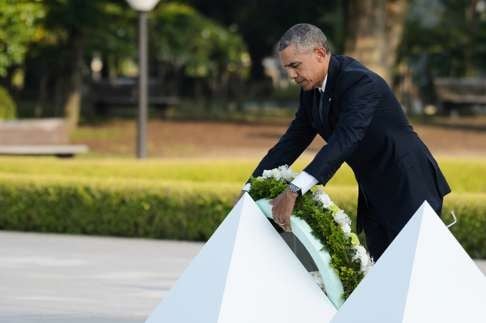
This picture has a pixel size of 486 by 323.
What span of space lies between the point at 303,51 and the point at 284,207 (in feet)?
2.18

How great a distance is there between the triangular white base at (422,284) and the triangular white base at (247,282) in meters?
0.73

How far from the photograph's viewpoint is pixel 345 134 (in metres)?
6.06

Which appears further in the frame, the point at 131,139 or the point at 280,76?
the point at 280,76

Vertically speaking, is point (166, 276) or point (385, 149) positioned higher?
point (385, 149)

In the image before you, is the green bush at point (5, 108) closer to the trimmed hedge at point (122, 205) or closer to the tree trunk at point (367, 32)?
the tree trunk at point (367, 32)

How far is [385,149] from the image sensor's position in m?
6.41

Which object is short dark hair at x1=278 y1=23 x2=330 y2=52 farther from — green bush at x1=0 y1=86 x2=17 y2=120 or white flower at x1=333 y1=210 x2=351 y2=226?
green bush at x1=0 y1=86 x2=17 y2=120

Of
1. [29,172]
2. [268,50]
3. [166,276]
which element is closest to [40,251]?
[166,276]

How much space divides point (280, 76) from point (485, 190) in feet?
156

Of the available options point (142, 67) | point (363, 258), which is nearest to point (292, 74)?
point (363, 258)

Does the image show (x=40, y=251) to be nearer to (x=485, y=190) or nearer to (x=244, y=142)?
(x=485, y=190)

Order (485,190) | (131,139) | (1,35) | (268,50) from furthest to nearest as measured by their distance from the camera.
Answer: (268,50)
(131,139)
(1,35)
(485,190)

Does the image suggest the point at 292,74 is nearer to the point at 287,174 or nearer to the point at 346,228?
the point at 287,174

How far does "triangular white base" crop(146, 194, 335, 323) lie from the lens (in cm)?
599
